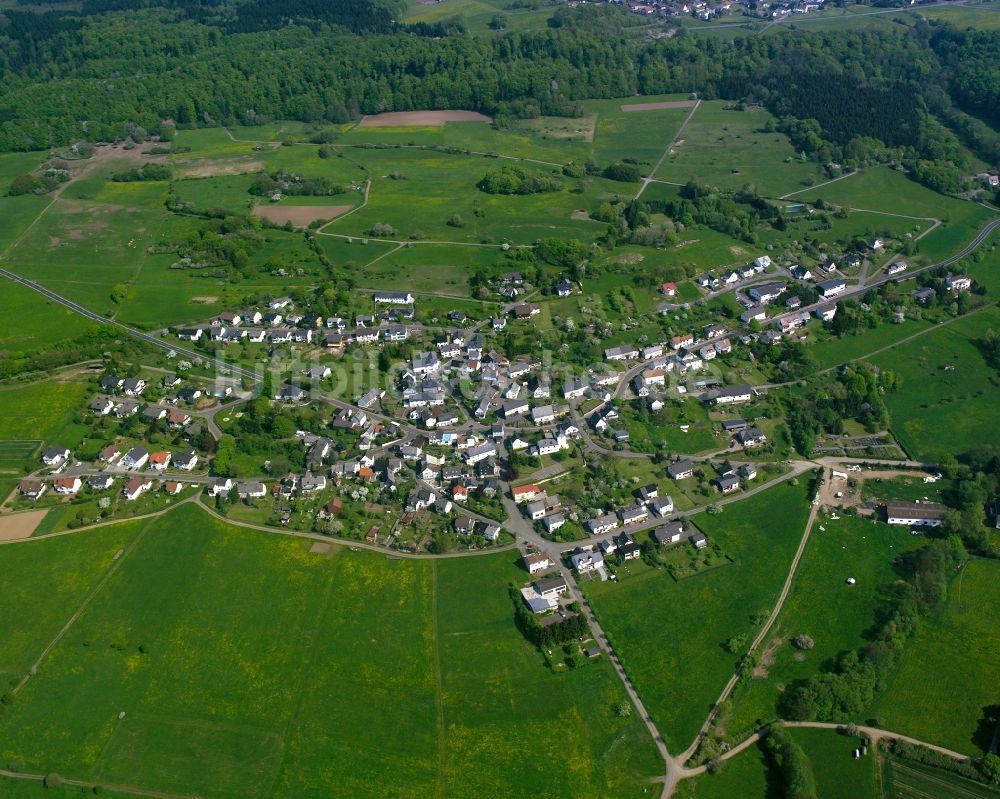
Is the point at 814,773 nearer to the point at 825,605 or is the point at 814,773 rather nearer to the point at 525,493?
the point at 825,605

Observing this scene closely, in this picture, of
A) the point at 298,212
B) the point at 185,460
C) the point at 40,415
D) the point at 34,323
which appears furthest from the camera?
the point at 298,212

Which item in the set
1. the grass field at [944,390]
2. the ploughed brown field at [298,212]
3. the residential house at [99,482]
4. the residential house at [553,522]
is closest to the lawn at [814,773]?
the residential house at [553,522]

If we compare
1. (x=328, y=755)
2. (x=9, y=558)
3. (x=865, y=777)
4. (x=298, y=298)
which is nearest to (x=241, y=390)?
(x=298, y=298)

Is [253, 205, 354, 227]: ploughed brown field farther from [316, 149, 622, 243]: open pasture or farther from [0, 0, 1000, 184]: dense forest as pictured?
[0, 0, 1000, 184]: dense forest

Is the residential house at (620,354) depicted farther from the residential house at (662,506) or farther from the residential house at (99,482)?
the residential house at (99,482)

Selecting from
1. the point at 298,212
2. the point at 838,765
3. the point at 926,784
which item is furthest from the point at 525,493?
the point at 298,212

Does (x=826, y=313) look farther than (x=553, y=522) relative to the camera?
Yes

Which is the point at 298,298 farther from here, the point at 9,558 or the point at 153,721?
the point at 153,721
